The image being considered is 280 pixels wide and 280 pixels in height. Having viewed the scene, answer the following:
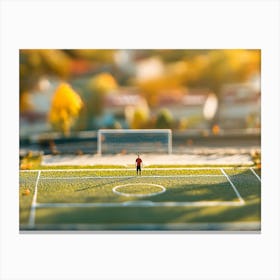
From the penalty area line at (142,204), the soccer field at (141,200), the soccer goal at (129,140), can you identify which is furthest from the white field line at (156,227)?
the soccer goal at (129,140)

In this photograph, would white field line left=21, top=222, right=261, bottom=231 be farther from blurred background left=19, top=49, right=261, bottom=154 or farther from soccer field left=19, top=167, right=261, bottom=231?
blurred background left=19, top=49, right=261, bottom=154

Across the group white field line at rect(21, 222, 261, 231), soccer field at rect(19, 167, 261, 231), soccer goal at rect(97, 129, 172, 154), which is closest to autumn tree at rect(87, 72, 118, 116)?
soccer goal at rect(97, 129, 172, 154)

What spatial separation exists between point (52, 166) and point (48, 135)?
2498 mm

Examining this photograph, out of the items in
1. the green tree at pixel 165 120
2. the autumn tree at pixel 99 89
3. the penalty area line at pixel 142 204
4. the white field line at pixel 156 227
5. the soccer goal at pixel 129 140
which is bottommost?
the white field line at pixel 156 227

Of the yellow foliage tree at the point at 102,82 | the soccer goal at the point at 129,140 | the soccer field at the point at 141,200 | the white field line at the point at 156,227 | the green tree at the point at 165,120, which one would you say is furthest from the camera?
the green tree at the point at 165,120

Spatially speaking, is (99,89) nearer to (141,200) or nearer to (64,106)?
(64,106)

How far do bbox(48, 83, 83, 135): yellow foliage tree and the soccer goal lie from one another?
1.69 m

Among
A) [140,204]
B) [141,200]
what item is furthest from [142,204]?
[141,200]

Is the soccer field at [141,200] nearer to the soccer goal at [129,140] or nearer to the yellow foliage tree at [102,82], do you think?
the soccer goal at [129,140]

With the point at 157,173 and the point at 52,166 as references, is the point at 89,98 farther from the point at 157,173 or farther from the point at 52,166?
the point at 157,173

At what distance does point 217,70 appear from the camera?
24.9 metres

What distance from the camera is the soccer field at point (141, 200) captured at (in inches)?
707

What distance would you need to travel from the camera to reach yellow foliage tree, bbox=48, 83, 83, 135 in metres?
25.1

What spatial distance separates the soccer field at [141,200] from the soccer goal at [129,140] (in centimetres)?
265
